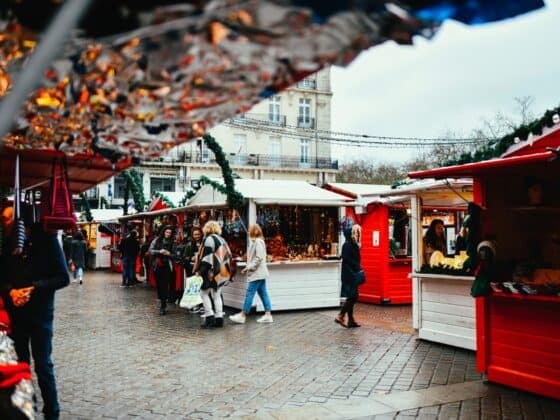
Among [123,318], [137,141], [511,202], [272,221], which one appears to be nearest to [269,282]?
[272,221]

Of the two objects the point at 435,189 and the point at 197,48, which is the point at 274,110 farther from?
the point at 197,48

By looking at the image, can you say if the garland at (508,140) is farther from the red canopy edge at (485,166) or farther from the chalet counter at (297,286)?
the chalet counter at (297,286)

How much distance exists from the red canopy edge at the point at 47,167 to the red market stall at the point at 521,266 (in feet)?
11.8

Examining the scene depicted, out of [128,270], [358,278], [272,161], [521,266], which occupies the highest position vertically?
[272,161]

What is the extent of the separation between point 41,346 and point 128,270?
13474 mm

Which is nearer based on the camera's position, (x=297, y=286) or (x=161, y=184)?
(x=297, y=286)

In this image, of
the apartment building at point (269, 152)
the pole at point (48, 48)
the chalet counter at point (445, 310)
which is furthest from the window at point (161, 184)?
the pole at point (48, 48)

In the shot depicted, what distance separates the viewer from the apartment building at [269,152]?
4353 cm

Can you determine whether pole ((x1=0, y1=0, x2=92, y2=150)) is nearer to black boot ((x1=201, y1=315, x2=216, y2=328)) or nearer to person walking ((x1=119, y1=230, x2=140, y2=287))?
black boot ((x1=201, y1=315, x2=216, y2=328))

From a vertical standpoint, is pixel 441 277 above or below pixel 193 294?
above

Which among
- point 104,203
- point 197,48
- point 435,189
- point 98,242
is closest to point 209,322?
point 435,189

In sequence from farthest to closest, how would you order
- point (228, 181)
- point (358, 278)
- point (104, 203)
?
point (104, 203), point (228, 181), point (358, 278)

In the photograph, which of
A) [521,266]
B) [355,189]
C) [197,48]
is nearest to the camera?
[197,48]

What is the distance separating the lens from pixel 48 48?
4.96 ft
